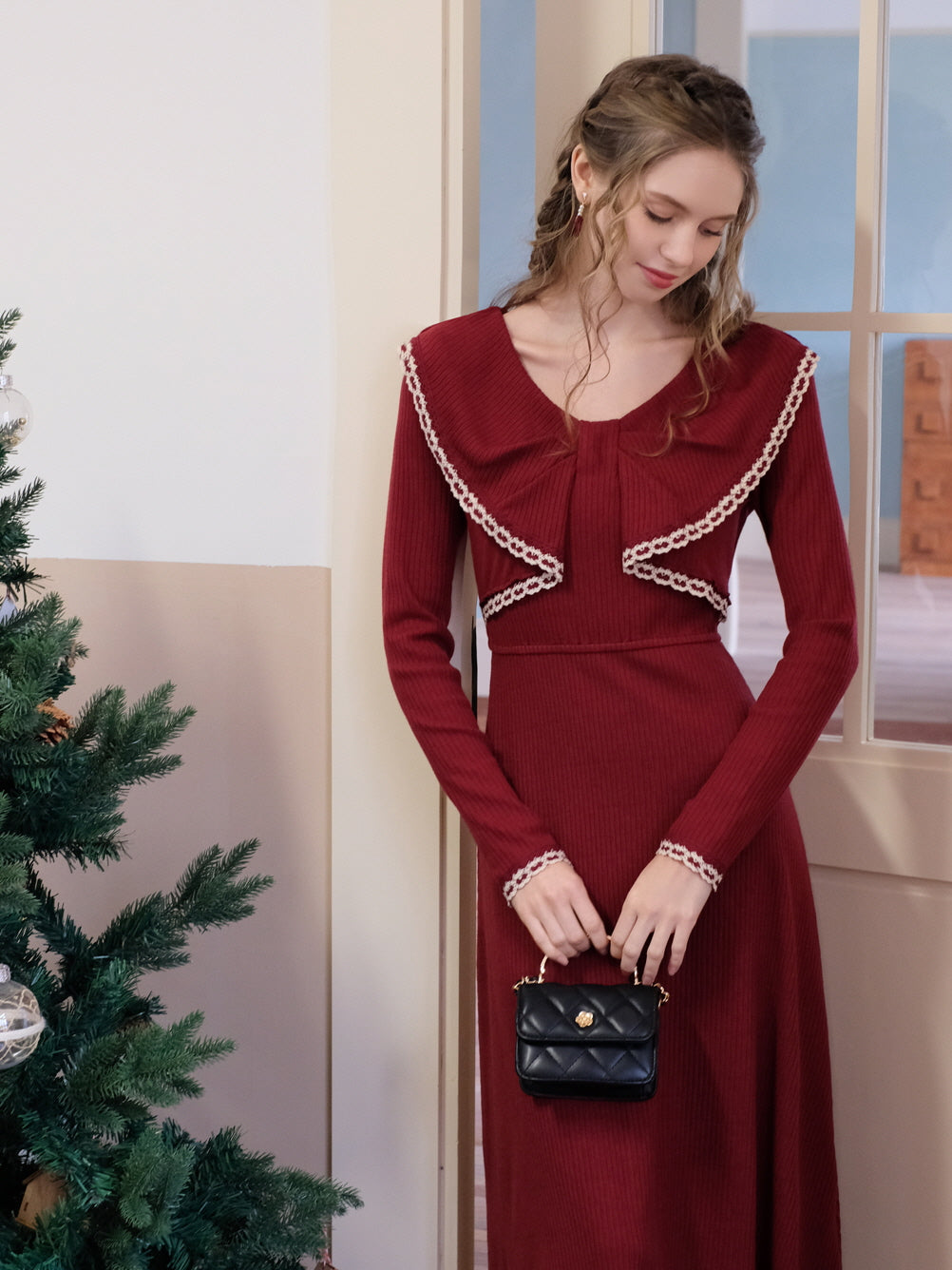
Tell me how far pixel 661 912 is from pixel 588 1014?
0.12m

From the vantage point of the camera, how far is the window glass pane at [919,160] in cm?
150

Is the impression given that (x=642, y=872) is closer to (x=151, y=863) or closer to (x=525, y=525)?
(x=525, y=525)

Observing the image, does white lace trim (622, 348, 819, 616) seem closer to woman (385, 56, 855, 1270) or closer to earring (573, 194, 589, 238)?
woman (385, 56, 855, 1270)

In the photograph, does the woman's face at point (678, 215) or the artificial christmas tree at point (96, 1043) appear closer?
the artificial christmas tree at point (96, 1043)

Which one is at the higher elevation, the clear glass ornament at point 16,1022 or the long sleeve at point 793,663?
the long sleeve at point 793,663

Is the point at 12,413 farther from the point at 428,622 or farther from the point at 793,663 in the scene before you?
the point at 793,663

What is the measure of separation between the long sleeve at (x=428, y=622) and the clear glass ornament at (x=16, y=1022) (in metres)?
0.47

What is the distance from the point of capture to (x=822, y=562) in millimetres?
1300

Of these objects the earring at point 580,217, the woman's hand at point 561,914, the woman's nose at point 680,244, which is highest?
the earring at point 580,217

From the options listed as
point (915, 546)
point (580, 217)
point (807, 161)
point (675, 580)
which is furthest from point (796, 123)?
point (675, 580)

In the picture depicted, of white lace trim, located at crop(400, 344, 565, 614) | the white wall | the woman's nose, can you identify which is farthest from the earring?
the white wall

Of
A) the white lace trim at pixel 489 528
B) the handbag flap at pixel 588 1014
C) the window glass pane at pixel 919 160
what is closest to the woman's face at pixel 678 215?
the white lace trim at pixel 489 528

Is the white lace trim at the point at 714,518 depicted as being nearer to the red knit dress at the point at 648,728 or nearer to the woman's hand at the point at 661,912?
the red knit dress at the point at 648,728

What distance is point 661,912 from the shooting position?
4.03 ft
